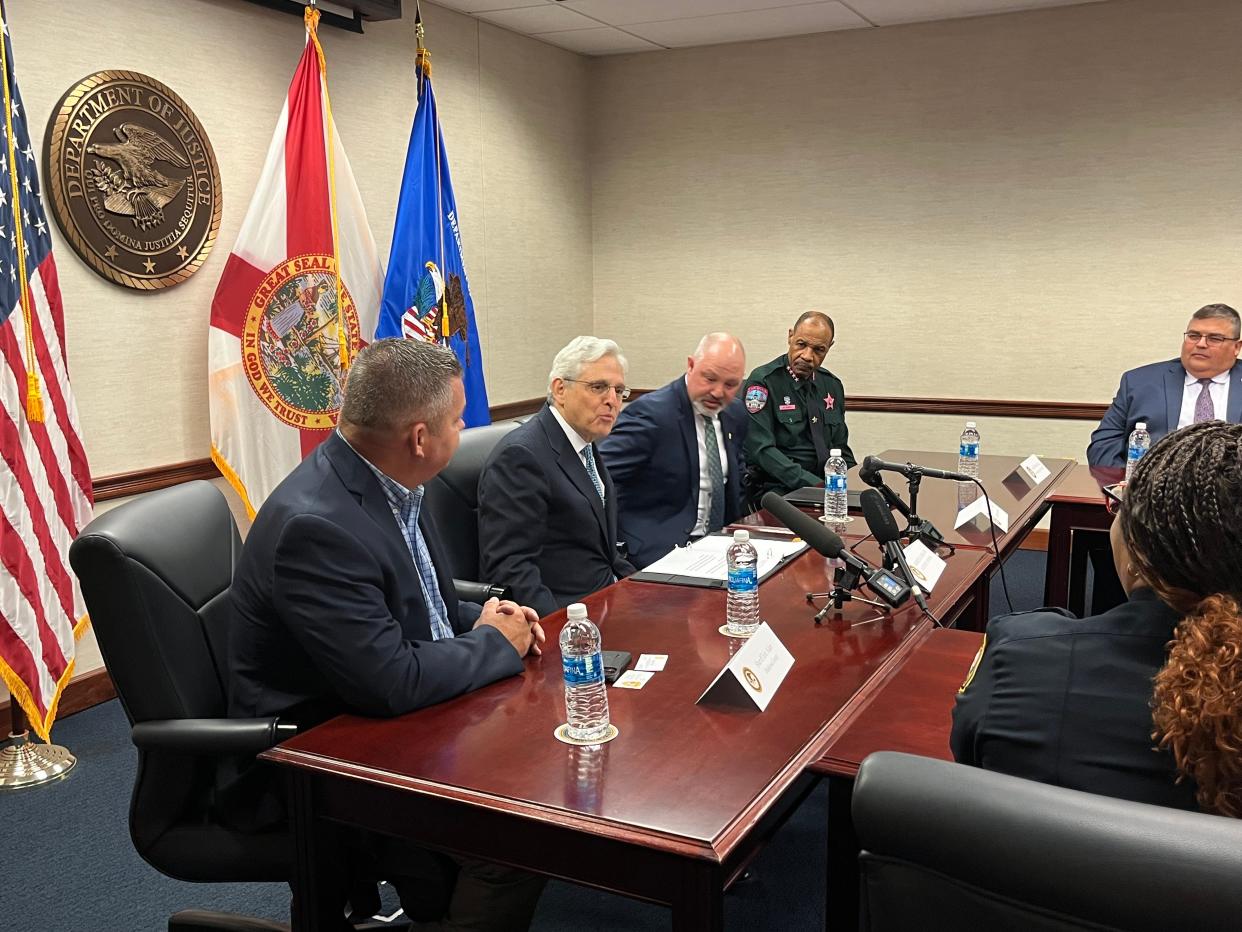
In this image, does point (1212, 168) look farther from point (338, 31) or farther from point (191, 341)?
point (191, 341)

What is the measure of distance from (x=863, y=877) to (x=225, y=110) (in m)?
3.75

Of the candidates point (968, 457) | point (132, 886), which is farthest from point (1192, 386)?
point (132, 886)

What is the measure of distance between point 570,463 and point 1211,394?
2884 millimetres

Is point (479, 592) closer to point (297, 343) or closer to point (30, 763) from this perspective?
point (30, 763)

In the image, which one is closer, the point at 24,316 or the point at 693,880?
the point at 693,880

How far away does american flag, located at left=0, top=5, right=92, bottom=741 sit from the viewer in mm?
2898

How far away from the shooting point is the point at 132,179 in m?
3.45

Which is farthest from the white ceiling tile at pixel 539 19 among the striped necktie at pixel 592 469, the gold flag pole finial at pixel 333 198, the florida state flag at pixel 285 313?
the striped necktie at pixel 592 469

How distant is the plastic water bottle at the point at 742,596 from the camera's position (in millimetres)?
2055

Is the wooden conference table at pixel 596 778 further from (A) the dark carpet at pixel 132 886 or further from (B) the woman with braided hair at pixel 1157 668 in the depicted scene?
(A) the dark carpet at pixel 132 886

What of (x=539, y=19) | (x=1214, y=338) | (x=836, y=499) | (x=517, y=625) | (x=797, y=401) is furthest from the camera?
(x=539, y=19)

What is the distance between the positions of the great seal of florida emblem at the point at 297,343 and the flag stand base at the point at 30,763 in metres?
1.34

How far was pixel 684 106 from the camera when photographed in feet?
19.9

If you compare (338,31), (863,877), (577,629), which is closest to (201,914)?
(577,629)
